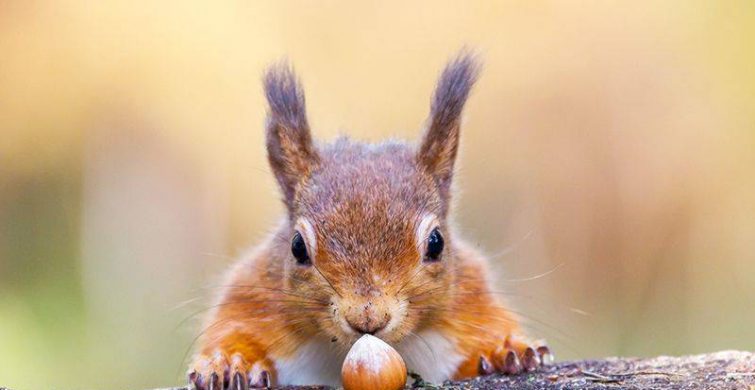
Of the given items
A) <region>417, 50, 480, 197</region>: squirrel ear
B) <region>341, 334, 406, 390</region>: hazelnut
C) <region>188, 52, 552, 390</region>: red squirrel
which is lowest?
<region>341, 334, 406, 390</region>: hazelnut

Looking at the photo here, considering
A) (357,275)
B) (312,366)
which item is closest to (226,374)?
(312,366)

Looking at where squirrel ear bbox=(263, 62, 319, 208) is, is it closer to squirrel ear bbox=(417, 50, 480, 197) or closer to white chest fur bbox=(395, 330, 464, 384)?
squirrel ear bbox=(417, 50, 480, 197)

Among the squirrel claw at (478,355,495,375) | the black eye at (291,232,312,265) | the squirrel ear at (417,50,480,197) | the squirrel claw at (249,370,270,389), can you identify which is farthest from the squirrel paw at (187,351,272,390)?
the squirrel ear at (417,50,480,197)

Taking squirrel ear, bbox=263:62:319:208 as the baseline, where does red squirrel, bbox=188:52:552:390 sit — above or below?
below

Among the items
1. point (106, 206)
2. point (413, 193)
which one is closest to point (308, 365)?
point (413, 193)

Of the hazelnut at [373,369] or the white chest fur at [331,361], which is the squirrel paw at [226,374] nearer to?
the white chest fur at [331,361]

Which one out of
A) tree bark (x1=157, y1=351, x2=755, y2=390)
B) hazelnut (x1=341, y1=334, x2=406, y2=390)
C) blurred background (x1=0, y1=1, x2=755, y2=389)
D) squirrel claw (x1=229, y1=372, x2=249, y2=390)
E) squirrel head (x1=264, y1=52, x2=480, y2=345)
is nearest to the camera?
hazelnut (x1=341, y1=334, x2=406, y2=390)

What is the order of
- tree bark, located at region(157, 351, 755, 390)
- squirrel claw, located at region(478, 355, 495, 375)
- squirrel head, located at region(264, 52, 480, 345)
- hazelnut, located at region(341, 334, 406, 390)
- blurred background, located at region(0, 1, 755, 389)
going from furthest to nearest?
blurred background, located at region(0, 1, 755, 389), squirrel claw, located at region(478, 355, 495, 375), squirrel head, located at region(264, 52, 480, 345), tree bark, located at region(157, 351, 755, 390), hazelnut, located at region(341, 334, 406, 390)
